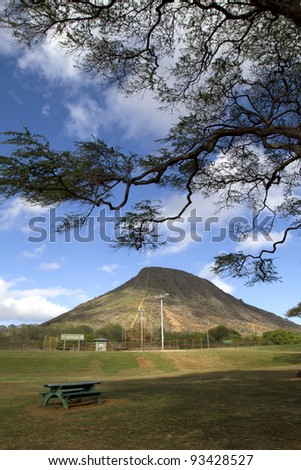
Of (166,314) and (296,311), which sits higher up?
(166,314)

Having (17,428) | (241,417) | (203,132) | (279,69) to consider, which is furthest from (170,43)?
(17,428)

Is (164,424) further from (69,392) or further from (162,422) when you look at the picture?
(69,392)

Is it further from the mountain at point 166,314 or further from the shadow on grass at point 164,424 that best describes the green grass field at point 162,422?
the mountain at point 166,314

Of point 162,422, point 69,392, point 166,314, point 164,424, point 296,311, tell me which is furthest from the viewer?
point 166,314

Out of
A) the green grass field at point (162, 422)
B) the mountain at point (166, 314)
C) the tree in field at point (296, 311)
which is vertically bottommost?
the green grass field at point (162, 422)

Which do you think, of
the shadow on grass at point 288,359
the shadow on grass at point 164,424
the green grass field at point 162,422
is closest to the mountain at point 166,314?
the shadow on grass at point 288,359

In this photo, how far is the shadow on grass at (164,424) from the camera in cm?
507

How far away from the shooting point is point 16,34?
6648 millimetres

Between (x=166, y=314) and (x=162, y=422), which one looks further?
(x=166, y=314)

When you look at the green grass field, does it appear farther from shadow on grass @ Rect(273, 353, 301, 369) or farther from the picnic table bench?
shadow on grass @ Rect(273, 353, 301, 369)

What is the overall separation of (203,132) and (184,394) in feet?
20.3

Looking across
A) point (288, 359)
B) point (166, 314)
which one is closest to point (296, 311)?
point (288, 359)

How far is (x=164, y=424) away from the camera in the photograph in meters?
6.15
